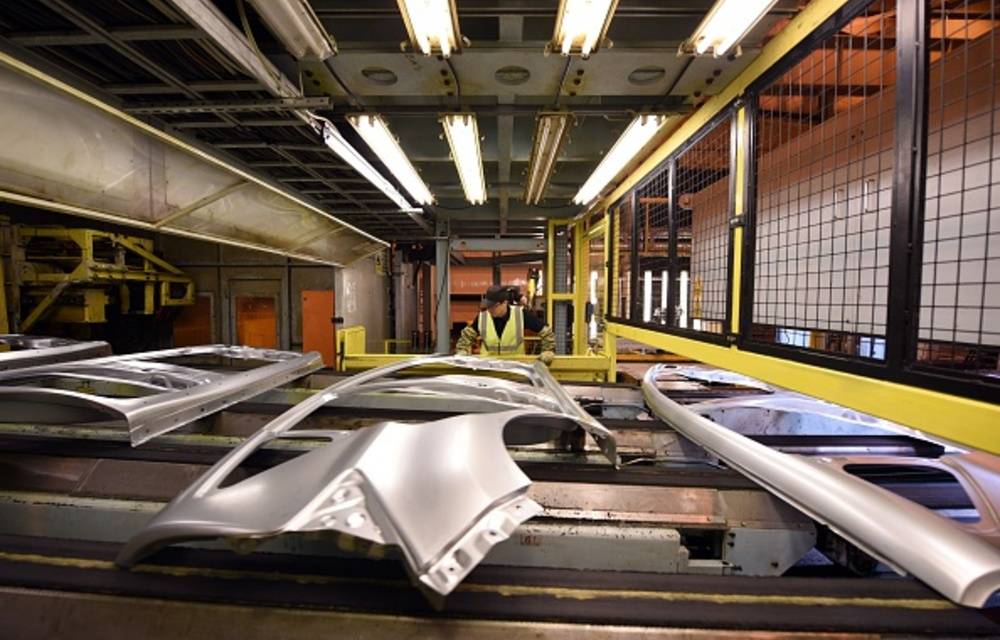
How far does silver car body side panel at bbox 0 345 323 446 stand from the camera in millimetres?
1371

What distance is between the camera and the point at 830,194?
199cm

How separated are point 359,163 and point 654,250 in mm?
3237

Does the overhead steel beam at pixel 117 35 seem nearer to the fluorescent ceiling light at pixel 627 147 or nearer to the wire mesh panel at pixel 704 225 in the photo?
the fluorescent ceiling light at pixel 627 147

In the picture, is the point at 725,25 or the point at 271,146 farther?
the point at 271,146

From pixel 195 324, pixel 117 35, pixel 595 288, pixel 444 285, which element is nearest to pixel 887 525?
pixel 117 35

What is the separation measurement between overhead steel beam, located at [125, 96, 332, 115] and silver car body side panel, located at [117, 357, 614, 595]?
2.19 m

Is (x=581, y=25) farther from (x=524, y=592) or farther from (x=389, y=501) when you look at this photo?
(x=524, y=592)

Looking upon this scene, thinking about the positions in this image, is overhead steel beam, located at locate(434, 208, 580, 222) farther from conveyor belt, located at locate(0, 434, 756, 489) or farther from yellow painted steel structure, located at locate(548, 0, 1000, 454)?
conveyor belt, located at locate(0, 434, 756, 489)

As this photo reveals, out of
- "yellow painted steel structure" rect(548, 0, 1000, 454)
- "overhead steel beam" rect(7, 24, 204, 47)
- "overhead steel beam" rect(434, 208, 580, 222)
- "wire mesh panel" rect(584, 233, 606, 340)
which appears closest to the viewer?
"yellow painted steel structure" rect(548, 0, 1000, 454)

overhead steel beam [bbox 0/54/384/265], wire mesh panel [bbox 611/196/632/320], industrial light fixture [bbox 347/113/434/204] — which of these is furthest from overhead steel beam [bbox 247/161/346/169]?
wire mesh panel [bbox 611/196/632/320]

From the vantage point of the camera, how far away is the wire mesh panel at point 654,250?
3.51 metres

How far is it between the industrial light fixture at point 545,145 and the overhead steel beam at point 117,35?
1.97 m

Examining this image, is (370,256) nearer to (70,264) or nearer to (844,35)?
(70,264)

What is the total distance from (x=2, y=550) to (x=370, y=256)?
6817 mm
